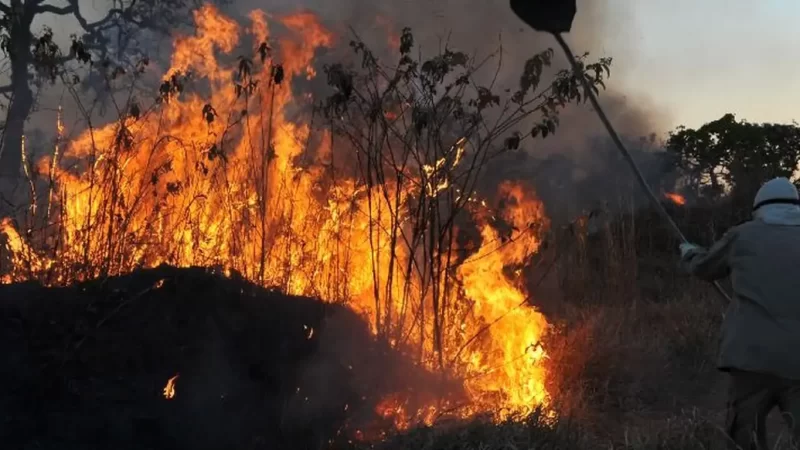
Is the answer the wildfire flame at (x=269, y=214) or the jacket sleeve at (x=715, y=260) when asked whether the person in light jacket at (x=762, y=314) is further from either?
the wildfire flame at (x=269, y=214)

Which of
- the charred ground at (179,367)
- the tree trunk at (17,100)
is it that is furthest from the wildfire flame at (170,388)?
the tree trunk at (17,100)

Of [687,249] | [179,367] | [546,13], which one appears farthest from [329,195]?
[546,13]

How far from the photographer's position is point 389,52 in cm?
698

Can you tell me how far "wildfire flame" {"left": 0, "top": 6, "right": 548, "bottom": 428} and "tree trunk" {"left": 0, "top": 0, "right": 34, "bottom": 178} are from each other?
4.08 ft

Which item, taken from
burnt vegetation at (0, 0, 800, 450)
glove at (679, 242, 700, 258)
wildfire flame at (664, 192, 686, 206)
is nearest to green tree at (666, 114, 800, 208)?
wildfire flame at (664, 192, 686, 206)

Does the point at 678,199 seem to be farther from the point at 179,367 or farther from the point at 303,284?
the point at 179,367

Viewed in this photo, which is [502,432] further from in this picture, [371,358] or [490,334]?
[490,334]

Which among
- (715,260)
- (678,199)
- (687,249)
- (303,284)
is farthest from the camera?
(678,199)

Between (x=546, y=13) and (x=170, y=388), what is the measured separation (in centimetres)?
308

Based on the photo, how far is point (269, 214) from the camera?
6.80 metres

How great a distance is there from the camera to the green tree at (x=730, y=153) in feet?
57.4

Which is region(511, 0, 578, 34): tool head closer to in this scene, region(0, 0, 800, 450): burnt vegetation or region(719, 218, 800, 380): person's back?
region(0, 0, 800, 450): burnt vegetation

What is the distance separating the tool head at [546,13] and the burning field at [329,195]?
3303 mm

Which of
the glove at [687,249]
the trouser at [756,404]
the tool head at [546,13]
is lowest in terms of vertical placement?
the trouser at [756,404]
